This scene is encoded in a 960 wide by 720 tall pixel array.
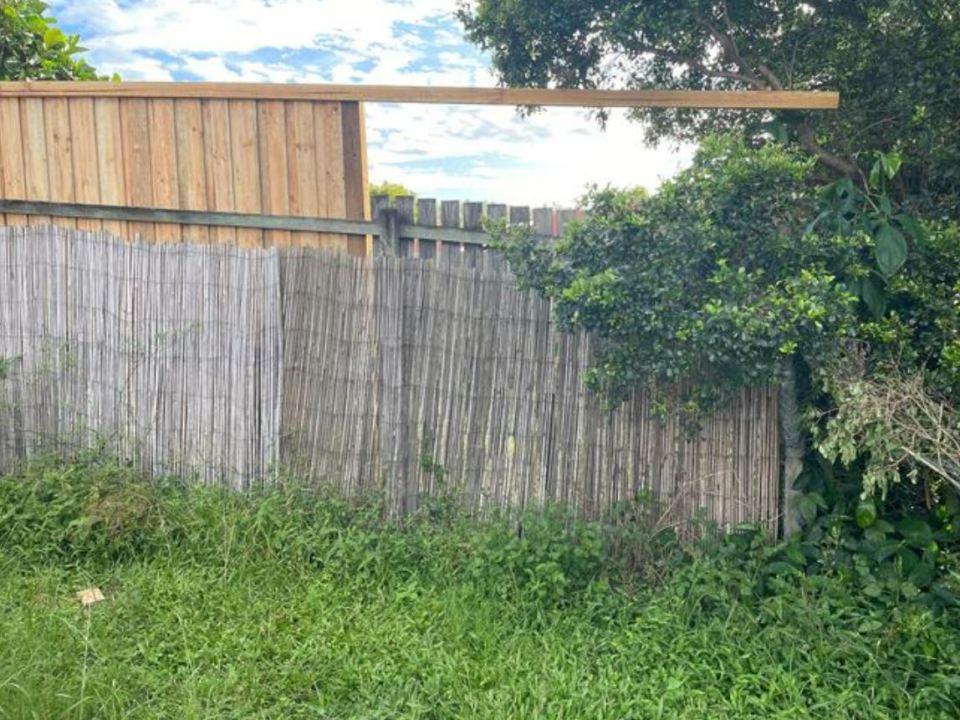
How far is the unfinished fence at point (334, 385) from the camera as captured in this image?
399cm

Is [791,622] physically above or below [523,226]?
below

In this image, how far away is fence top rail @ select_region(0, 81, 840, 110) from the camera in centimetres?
386

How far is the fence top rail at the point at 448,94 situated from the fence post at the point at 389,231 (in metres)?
0.69

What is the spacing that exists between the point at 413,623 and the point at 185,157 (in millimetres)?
3752

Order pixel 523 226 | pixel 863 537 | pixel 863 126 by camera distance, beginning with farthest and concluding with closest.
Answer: pixel 863 126 → pixel 523 226 → pixel 863 537

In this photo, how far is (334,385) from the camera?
4480 mm

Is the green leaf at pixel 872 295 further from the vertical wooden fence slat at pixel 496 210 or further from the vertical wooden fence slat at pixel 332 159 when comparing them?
the vertical wooden fence slat at pixel 332 159

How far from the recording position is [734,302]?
3.35m

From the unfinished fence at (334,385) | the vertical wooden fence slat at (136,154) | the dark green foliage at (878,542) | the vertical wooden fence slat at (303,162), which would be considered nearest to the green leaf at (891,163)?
the unfinished fence at (334,385)

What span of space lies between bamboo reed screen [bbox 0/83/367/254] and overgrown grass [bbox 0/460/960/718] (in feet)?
6.66

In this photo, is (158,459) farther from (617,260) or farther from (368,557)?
(617,260)

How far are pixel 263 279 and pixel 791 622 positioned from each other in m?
3.40

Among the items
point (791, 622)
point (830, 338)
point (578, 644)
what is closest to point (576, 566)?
point (578, 644)

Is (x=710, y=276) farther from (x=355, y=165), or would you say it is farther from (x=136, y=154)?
(x=136, y=154)
